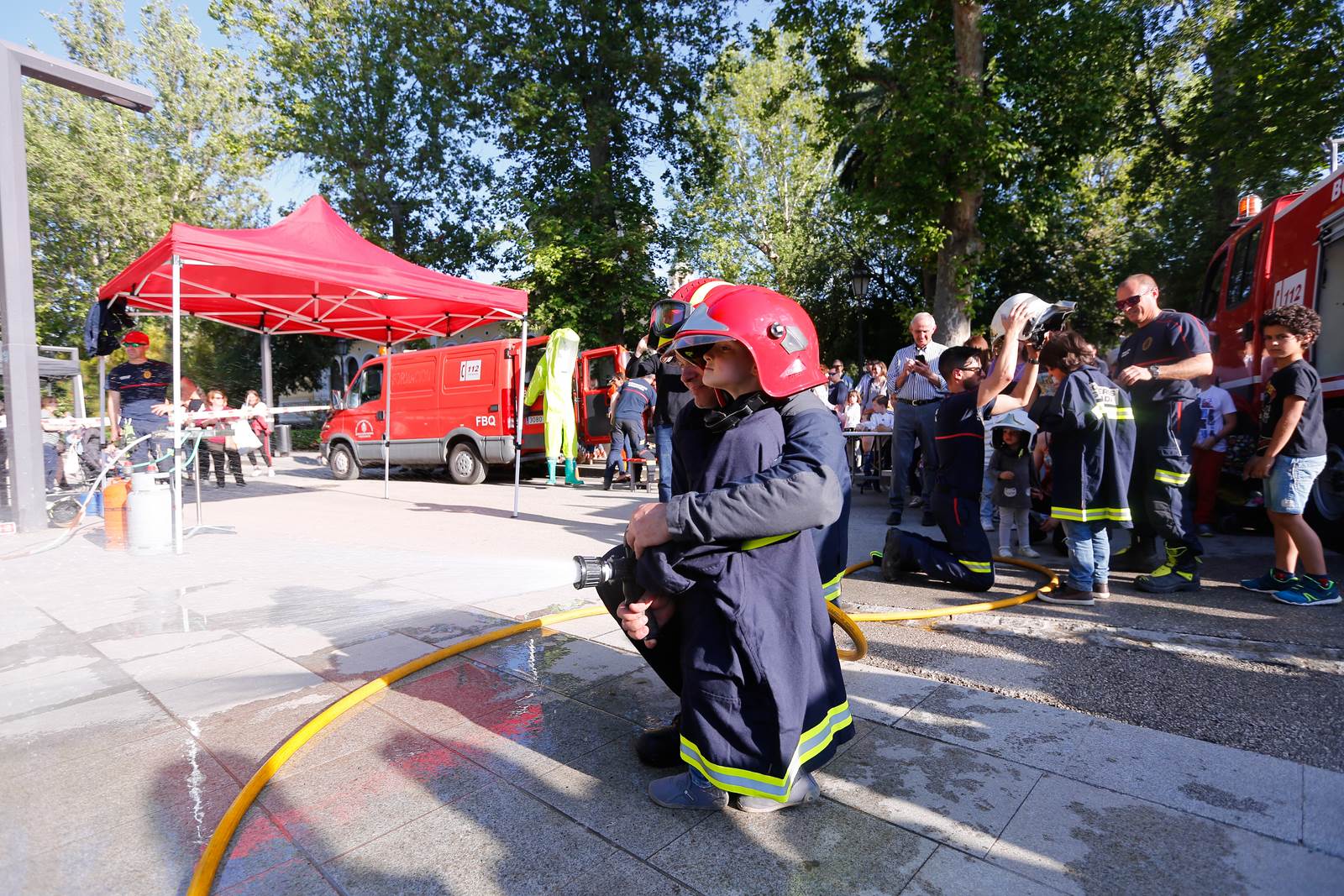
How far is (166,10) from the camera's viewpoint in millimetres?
26859

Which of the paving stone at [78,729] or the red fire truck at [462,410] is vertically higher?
the red fire truck at [462,410]

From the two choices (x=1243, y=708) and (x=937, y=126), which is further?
(x=937, y=126)

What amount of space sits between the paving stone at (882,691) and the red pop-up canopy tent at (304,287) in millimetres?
5309

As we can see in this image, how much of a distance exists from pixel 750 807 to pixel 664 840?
0.92 ft

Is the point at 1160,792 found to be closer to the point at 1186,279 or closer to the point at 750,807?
the point at 750,807

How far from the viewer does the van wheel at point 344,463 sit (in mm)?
13883

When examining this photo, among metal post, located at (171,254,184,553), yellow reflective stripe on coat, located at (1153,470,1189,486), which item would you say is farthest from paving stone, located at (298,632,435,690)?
yellow reflective stripe on coat, located at (1153,470,1189,486)

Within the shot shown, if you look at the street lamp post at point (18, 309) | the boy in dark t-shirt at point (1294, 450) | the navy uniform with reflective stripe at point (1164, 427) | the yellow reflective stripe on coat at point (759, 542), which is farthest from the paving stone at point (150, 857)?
the street lamp post at point (18, 309)

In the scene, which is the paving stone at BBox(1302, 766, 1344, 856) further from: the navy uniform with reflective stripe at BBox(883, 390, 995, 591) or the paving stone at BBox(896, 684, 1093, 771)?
the navy uniform with reflective stripe at BBox(883, 390, 995, 591)

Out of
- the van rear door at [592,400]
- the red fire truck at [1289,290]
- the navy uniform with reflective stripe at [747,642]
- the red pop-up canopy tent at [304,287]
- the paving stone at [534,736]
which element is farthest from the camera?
the van rear door at [592,400]

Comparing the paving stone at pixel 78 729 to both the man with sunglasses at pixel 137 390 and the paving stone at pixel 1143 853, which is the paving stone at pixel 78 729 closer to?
the paving stone at pixel 1143 853

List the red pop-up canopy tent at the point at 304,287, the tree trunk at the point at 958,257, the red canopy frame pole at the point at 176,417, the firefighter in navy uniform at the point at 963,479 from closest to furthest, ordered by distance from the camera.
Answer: the firefighter in navy uniform at the point at 963,479
the red canopy frame pole at the point at 176,417
the red pop-up canopy tent at the point at 304,287
the tree trunk at the point at 958,257

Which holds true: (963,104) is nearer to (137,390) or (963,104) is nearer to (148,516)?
(137,390)

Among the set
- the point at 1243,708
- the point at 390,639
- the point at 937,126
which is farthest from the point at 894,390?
the point at 937,126
